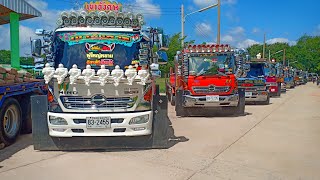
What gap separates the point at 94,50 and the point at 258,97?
1177cm

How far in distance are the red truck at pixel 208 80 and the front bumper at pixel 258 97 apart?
4.62m

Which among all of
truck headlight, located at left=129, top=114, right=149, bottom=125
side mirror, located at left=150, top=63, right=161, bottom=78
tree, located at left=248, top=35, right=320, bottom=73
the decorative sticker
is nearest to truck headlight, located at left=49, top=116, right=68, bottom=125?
truck headlight, located at left=129, top=114, right=149, bottom=125

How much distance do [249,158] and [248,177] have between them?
1147 millimetres

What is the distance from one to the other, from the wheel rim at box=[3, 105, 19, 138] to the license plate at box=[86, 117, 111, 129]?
2.26m

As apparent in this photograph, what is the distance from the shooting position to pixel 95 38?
286 inches

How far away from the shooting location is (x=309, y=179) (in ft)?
17.4

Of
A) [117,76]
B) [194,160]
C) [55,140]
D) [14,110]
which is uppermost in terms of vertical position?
[117,76]

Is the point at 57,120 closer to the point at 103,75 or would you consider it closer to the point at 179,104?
the point at 103,75

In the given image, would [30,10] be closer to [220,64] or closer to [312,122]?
Result: [220,64]

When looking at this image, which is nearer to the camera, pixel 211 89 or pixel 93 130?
pixel 93 130

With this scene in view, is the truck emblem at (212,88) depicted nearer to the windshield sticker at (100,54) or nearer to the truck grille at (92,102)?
the windshield sticker at (100,54)

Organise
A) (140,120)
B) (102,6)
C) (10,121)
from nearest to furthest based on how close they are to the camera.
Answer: (140,120), (10,121), (102,6)

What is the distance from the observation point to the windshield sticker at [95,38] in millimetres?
7215

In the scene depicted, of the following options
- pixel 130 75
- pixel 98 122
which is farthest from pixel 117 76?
pixel 98 122
